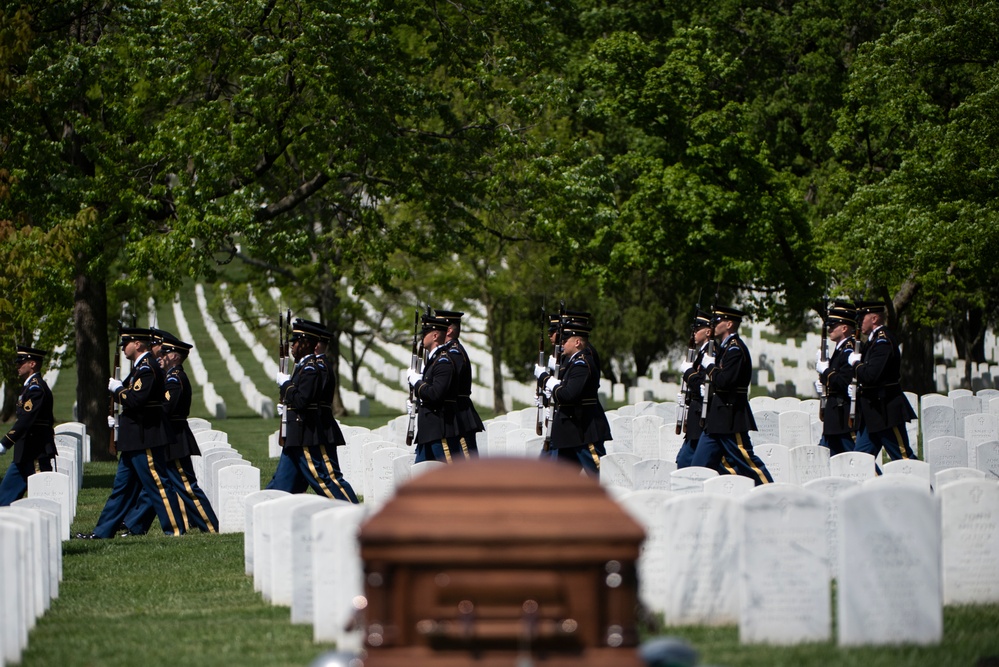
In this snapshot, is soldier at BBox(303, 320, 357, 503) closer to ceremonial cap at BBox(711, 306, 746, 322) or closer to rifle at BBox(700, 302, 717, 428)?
rifle at BBox(700, 302, 717, 428)

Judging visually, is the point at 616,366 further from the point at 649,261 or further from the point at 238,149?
the point at 238,149

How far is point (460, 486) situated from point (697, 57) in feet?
74.5

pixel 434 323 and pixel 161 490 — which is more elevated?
pixel 434 323

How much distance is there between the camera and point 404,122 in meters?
27.2

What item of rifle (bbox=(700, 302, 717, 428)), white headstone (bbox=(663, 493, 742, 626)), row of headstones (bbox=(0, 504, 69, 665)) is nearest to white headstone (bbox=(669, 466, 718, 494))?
rifle (bbox=(700, 302, 717, 428))

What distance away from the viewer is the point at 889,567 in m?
7.06

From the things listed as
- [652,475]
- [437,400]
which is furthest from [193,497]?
[652,475]

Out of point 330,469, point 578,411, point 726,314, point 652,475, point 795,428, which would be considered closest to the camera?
point 652,475

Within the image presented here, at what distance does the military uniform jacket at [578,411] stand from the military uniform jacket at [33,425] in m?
4.95

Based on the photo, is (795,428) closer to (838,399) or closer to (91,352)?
(838,399)

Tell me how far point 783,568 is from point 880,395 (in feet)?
27.9

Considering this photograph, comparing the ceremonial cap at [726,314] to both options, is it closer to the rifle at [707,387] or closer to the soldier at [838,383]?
the rifle at [707,387]

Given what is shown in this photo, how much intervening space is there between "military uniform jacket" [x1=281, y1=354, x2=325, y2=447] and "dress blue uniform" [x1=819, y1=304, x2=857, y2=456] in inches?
217

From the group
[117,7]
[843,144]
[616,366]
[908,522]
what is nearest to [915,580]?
[908,522]
